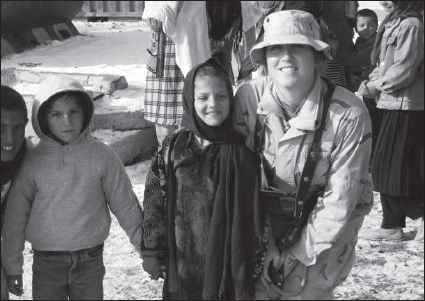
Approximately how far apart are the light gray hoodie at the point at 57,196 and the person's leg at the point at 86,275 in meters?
0.04

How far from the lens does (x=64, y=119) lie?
2.72 metres

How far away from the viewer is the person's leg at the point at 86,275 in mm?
2738

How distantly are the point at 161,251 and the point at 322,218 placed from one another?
622mm

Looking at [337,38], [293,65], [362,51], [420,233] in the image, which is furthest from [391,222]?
[293,65]

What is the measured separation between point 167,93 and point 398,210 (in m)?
1.70

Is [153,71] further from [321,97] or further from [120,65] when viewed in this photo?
[120,65]

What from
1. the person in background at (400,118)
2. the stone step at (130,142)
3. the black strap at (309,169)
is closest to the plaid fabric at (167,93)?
the stone step at (130,142)

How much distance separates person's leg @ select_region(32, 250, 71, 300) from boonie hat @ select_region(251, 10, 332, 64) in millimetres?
1124

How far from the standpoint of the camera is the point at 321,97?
8.55 feet

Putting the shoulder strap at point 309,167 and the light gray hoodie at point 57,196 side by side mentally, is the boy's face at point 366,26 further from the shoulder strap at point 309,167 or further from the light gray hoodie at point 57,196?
the light gray hoodie at point 57,196

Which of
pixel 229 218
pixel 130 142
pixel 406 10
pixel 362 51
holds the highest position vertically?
pixel 406 10

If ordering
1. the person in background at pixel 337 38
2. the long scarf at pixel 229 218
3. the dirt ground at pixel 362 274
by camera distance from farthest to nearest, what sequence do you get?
the person in background at pixel 337 38 < the dirt ground at pixel 362 274 < the long scarf at pixel 229 218

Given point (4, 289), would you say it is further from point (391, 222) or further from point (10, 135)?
point (391, 222)

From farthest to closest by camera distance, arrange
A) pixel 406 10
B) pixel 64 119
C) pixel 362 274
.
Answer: pixel 406 10 → pixel 362 274 → pixel 64 119
